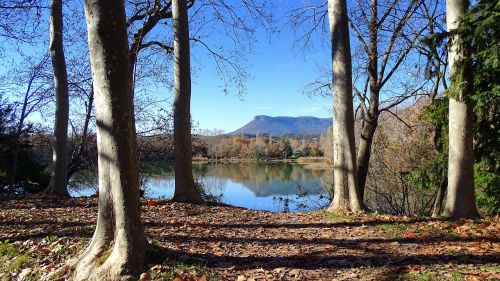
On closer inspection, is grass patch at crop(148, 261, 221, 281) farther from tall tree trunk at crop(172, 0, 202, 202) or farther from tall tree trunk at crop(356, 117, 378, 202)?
tall tree trunk at crop(356, 117, 378, 202)

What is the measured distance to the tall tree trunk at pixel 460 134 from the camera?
7.00 m

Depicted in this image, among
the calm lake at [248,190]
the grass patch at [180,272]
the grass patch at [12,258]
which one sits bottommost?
the calm lake at [248,190]

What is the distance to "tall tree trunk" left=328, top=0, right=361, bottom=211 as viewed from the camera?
8.30m

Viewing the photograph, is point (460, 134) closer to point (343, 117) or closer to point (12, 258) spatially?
point (343, 117)

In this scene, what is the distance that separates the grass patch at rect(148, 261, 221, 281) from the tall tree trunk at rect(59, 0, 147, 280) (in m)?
0.20

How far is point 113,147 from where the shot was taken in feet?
14.4

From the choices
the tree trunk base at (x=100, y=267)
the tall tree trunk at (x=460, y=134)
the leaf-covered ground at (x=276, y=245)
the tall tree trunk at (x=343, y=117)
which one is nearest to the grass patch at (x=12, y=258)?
the leaf-covered ground at (x=276, y=245)

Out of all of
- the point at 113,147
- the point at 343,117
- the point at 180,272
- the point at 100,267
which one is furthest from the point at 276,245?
the point at 343,117

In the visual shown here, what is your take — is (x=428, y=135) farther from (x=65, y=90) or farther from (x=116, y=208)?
(x=116, y=208)

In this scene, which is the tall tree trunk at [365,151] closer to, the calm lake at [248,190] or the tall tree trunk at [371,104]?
the tall tree trunk at [371,104]

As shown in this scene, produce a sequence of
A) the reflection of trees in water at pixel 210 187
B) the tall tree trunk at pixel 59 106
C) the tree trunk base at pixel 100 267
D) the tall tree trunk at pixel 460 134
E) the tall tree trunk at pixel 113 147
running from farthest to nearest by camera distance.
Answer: the reflection of trees in water at pixel 210 187, the tall tree trunk at pixel 59 106, the tall tree trunk at pixel 460 134, the tall tree trunk at pixel 113 147, the tree trunk base at pixel 100 267

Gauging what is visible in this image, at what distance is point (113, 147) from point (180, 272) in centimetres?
157

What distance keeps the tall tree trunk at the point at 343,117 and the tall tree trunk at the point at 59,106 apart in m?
7.10

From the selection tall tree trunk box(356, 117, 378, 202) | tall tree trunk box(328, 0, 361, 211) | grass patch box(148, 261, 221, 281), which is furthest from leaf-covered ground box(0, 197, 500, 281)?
tall tree trunk box(356, 117, 378, 202)
